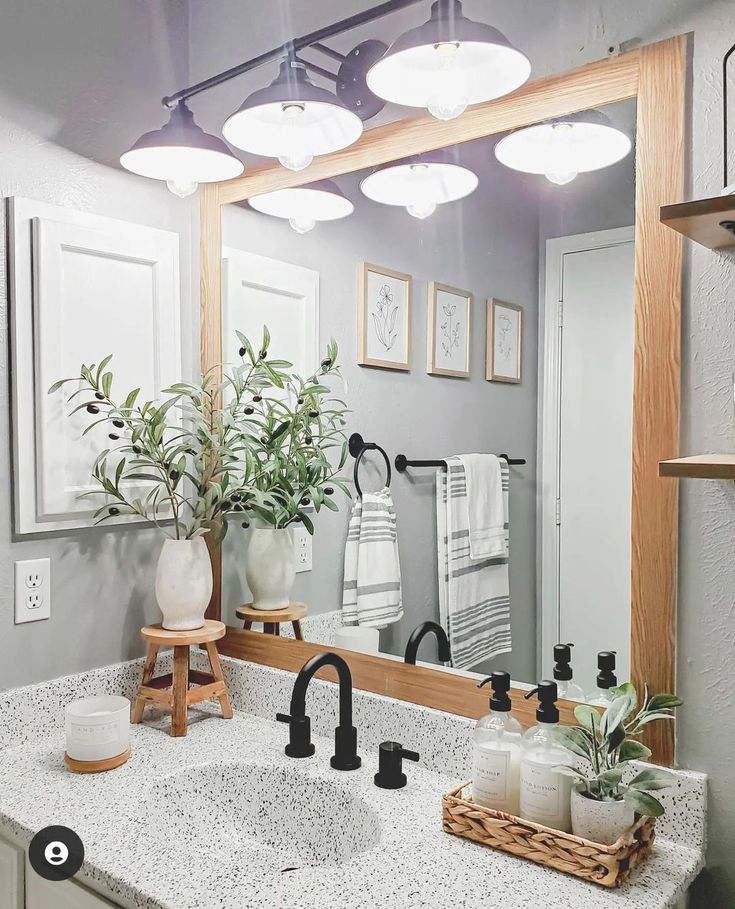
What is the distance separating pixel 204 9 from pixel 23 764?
157 centimetres

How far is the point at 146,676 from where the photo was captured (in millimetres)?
1606

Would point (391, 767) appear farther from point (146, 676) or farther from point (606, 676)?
point (146, 676)

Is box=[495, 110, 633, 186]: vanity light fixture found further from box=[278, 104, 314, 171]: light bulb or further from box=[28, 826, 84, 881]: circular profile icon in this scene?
box=[28, 826, 84, 881]: circular profile icon

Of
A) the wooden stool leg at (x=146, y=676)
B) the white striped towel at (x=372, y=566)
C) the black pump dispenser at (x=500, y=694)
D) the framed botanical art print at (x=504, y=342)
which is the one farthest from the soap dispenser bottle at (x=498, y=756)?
the wooden stool leg at (x=146, y=676)

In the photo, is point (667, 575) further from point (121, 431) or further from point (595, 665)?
point (121, 431)

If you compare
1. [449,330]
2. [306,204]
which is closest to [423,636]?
[449,330]

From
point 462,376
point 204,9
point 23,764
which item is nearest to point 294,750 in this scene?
point 23,764

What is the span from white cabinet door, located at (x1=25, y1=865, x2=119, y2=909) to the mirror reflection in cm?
61

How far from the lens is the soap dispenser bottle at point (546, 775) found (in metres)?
1.07

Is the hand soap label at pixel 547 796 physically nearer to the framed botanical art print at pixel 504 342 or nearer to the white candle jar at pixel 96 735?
the framed botanical art print at pixel 504 342

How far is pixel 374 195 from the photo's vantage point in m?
1.50

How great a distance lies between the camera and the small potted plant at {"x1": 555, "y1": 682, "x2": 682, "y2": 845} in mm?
1019

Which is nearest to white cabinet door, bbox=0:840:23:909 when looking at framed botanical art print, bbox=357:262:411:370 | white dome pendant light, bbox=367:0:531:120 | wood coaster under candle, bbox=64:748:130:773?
wood coaster under candle, bbox=64:748:130:773

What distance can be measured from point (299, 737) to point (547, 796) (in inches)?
18.2
